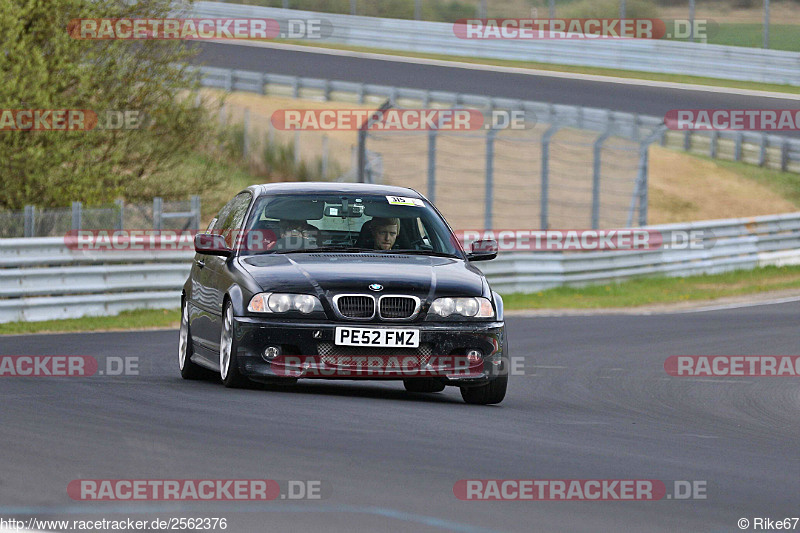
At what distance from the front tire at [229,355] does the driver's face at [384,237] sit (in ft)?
3.89

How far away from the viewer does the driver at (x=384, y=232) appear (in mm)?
10602

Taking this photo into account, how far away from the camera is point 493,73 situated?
152 ft

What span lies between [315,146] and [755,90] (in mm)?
14882

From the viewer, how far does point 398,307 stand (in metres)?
9.66

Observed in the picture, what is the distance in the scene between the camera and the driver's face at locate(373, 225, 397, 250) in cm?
1059

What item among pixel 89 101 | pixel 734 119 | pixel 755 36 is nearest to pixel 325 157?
pixel 89 101

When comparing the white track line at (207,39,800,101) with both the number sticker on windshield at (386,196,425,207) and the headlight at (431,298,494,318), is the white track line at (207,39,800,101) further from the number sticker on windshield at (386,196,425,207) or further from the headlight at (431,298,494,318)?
the headlight at (431,298,494,318)

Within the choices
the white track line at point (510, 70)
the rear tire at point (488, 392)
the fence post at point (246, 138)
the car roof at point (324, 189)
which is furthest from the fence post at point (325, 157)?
the rear tire at point (488, 392)

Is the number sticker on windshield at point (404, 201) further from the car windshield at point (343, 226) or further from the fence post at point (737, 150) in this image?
the fence post at point (737, 150)
